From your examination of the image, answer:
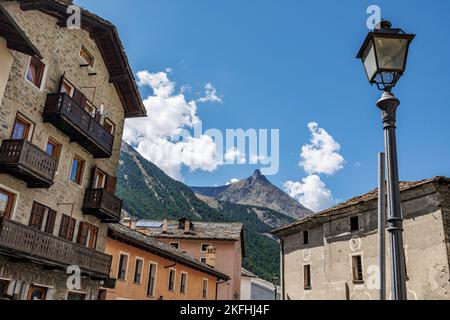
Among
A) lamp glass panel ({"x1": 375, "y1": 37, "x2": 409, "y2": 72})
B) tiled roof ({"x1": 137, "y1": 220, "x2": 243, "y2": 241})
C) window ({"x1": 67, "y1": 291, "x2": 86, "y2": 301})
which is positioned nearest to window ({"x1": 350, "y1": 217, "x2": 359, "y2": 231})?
window ({"x1": 67, "y1": 291, "x2": 86, "y2": 301})

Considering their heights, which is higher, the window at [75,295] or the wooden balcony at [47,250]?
the wooden balcony at [47,250]

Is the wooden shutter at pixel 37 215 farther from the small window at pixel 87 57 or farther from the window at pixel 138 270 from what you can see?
the window at pixel 138 270

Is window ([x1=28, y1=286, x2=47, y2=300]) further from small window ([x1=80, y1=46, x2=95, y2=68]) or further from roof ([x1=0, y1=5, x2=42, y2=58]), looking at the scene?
small window ([x1=80, y1=46, x2=95, y2=68])

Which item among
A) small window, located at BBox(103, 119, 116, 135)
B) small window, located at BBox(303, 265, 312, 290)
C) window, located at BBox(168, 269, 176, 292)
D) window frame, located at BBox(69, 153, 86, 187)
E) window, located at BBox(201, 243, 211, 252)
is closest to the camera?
window frame, located at BBox(69, 153, 86, 187)

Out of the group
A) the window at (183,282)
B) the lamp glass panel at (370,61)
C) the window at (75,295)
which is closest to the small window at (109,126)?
the window at (75,295)

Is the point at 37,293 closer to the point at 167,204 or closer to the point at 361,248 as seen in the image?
the point at 361,248

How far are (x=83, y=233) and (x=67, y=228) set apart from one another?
1.50 meters

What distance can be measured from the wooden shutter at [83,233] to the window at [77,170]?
226 cm

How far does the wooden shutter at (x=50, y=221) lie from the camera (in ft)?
62.1

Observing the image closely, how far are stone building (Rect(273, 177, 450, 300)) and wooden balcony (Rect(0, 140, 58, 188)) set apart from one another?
1556cm

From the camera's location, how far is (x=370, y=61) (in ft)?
14.1

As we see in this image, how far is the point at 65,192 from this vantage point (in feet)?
67.4

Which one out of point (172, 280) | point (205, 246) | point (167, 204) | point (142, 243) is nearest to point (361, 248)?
point (142, 243)

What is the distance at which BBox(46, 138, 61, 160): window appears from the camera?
19.9 metres
